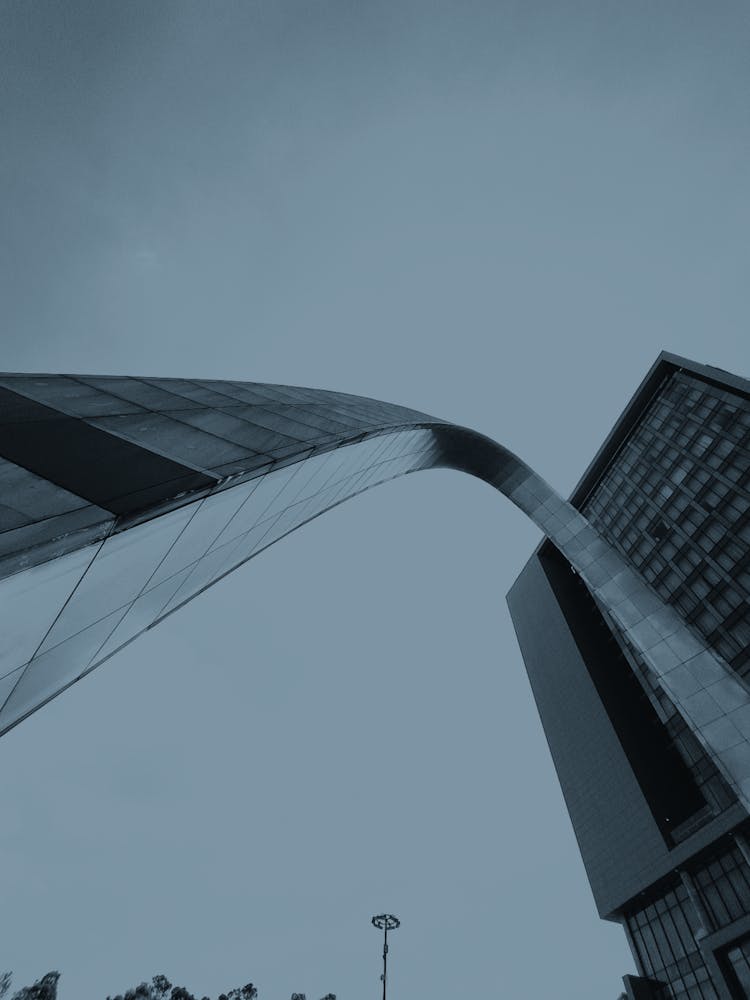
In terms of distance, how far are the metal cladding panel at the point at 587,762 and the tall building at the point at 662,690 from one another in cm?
19

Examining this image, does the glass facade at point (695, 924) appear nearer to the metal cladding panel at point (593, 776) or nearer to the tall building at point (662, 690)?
the tall building at point (662, 690)

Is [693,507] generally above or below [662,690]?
above

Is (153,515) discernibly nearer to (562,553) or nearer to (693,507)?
(562,553)

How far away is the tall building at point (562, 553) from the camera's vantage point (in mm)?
5574

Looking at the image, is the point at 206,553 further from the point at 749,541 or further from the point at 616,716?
the point at 616,716

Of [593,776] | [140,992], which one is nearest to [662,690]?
[593,776]

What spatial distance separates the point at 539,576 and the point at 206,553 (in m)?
77.0

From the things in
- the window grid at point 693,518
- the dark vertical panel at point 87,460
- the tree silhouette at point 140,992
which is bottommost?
the dark vertical panel at point 87,460

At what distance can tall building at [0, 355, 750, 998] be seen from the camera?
18.3 feet

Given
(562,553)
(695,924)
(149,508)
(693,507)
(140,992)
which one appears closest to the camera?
(149,508)

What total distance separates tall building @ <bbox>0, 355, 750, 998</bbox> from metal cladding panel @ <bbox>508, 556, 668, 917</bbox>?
245mm

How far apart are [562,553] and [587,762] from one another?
145ft

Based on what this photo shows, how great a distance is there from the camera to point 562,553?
25609 mm

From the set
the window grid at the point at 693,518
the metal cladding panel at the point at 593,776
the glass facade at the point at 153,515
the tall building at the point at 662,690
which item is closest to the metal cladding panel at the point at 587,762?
the metal cladding panel at the point at 593,776
